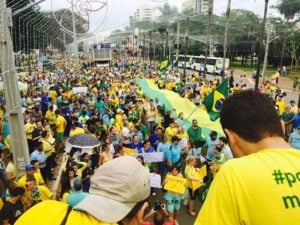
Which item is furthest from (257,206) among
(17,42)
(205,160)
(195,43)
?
(195,43)

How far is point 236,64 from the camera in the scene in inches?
2832

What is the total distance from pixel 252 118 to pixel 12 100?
807 cm

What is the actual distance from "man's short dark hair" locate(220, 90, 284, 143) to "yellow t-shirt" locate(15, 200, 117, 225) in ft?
2.26

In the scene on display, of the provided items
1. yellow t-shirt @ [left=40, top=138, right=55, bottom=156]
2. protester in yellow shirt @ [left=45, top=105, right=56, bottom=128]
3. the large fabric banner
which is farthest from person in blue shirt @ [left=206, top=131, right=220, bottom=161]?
protester in yellow shirt @ [left=45, top=105, right=56, bottom=128]

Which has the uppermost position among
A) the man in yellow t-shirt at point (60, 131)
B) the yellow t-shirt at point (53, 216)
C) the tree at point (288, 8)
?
the tree at point (288, 8)

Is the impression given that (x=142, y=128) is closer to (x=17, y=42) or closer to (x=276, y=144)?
(x=276, y=144)

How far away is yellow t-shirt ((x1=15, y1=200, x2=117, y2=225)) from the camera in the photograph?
1.36 metres

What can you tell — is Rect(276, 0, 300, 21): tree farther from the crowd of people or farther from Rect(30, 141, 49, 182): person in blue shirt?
Rect(30, 141, 49, 182): person in blue shirt

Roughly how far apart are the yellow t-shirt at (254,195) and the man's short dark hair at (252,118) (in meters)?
0.16

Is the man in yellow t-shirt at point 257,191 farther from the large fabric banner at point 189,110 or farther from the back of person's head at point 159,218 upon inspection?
the large fabric banner at point 189,110

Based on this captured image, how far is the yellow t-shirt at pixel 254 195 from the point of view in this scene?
138 cm

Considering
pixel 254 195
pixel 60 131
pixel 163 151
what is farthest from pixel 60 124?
pixel 254 195

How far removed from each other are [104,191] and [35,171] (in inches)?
229

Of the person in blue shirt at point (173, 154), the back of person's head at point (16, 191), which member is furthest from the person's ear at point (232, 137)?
the person in blue shirt at point (173, 154)
